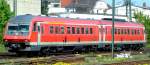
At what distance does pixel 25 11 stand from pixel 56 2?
5292cm

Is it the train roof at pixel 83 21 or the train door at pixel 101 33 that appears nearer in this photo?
the train roof at pixel 83 21

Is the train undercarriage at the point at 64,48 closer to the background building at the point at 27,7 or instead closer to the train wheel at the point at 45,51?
the train wheel at the point at 45,51

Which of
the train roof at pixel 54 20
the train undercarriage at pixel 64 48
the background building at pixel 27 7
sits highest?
the background building at pixel 27 7

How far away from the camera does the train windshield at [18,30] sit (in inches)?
1237

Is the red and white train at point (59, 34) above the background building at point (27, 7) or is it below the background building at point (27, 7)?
below

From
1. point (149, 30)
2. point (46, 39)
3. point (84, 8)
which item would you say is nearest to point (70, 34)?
point (46, 39)

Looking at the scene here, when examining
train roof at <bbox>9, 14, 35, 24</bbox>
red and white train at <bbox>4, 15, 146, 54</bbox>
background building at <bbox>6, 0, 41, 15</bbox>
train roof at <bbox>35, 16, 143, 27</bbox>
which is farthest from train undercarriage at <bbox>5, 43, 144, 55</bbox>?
background building at <bbox>6, 0, 41, 15</bbox>

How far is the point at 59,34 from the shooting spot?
3412 centimetres

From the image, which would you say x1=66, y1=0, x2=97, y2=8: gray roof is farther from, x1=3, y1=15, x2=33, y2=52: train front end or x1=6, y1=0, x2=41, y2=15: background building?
x1=3, y1=15, x2=33, y2=52: train front end

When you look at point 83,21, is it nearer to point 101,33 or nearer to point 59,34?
point 101,33

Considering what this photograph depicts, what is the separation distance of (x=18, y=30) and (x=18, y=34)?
1.05 feet

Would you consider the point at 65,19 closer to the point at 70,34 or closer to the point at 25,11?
the point at 70,34

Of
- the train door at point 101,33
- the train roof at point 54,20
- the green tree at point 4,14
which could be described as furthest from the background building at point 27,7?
the train door at point 101,33

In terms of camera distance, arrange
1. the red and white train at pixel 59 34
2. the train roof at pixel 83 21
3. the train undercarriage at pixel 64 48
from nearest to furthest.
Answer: the train undercarriage at pixel 64 48 → the red and white train at pixel 59 34 → the train roof at pixel 83 21
